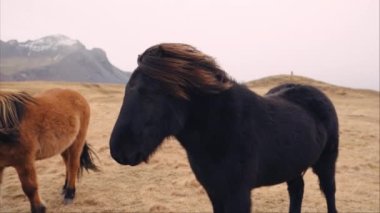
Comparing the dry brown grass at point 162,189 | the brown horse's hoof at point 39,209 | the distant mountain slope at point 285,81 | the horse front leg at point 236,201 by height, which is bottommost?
the distant mountain slope at point 285,81

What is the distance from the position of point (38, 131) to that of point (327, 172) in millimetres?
3389

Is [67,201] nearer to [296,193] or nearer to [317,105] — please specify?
[296,193]

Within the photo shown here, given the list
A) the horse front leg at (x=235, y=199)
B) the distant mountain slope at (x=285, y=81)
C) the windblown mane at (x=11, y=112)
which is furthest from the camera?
the distant mountain slope at (x=285, y=81)

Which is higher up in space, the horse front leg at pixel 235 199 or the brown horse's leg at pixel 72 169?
the horse front leg at pixel 235 199

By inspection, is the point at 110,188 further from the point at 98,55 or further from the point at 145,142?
the point at 98,55

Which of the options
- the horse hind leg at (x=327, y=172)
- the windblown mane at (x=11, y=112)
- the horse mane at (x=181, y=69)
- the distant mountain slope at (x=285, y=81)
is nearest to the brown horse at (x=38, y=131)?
the windblown mane at (x=11, y=112)

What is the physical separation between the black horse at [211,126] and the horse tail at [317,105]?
0.39 m

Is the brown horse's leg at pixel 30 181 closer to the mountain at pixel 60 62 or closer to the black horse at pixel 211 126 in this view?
the black horse at pixel 211 126

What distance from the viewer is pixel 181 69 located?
188 cm

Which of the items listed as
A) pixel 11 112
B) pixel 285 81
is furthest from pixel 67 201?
pixel 285 81

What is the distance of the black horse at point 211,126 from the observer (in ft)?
5.78

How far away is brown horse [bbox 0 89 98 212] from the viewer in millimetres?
3848

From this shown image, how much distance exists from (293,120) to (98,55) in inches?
4212

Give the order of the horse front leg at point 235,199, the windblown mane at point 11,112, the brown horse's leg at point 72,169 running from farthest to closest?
the brown horse's leg at point 72,169, the windblown mane at point 11,112, the horse front leg at point 235,199
